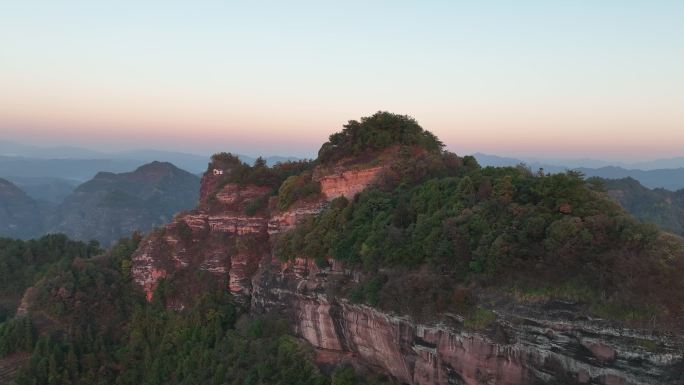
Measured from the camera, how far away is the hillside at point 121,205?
156m

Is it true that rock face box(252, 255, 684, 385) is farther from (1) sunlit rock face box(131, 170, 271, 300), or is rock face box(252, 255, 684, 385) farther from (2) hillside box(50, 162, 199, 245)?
(2) hillside box(50, 162, 199, 245)

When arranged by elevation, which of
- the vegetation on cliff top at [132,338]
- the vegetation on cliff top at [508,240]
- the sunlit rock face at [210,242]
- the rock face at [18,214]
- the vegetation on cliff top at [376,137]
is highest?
the vegetation on cliff top at [376,137]

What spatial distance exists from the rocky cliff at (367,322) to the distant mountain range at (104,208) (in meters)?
119

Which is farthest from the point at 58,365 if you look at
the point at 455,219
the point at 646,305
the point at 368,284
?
the point at 646,305

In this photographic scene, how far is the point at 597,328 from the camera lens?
1684 centimetres

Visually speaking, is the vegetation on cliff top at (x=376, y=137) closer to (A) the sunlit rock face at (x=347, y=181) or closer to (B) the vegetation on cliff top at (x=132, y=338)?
(A) the sunlit rock face at (x=347, y=181)

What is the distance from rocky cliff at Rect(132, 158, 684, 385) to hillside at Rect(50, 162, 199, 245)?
107112 mm

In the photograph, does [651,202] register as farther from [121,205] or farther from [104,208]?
[104,208]

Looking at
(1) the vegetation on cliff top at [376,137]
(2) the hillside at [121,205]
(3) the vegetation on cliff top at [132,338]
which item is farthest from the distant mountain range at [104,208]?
(1) the vegetation on cliff top at [376,137]

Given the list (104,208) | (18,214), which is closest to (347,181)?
(104,208)

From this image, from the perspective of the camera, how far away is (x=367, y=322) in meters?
25.7

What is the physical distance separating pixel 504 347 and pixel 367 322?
862cm

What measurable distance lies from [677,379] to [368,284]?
45.4 feet

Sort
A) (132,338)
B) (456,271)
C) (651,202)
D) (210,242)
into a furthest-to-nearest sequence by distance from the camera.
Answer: (651,202), (210,242), (132,338), (456,271)
